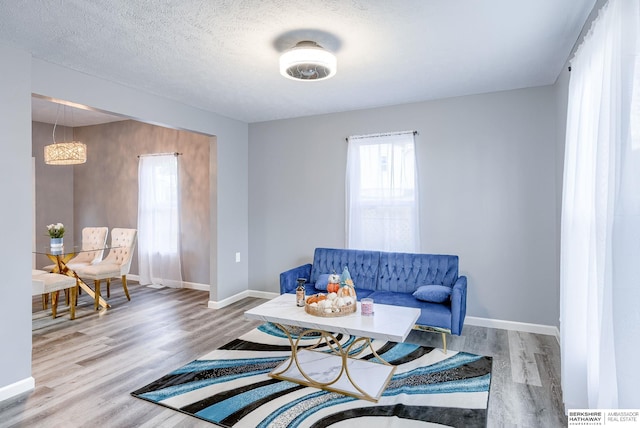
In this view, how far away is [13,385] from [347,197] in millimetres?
3581

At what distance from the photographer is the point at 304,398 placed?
251 cm

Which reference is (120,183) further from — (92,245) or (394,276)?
(394,276)

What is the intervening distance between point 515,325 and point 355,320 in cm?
230

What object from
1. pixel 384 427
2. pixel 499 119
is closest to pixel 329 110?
pixel 499 119

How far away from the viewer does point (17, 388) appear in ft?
8.58

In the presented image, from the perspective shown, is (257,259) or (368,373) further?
(257,259)

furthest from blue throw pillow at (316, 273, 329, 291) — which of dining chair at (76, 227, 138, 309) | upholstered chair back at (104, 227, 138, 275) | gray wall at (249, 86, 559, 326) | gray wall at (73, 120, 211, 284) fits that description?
upholstered chair back at (104, 227, 138, 275)

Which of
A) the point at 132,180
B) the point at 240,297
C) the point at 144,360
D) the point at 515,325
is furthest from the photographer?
the point at 132,180

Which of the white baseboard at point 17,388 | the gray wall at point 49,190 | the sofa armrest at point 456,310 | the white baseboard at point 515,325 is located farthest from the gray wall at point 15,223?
the white baseboard at point 515,325

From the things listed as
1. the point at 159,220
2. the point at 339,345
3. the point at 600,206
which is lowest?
the point at 339,345

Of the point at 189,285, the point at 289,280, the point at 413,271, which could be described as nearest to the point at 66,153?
the point at 189,285

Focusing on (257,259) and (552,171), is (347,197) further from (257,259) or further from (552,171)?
(552,171)

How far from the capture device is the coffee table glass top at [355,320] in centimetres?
239

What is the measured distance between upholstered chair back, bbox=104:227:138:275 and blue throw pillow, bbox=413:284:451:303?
3913 millimetres
